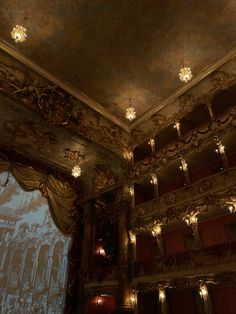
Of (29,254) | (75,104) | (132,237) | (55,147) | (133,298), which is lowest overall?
(133,298)

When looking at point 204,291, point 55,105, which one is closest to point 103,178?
point 55,105

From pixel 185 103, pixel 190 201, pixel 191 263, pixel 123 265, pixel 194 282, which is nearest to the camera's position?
pixel 194 282

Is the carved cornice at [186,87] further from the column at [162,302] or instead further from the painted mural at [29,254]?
the column at [162,302]

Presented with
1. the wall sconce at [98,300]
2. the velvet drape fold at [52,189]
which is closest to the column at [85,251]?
the velvet drape fold at [52,189]

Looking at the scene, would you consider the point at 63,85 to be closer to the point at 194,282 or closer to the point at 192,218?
the point at 192,218

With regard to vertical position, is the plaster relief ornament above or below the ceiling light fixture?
above

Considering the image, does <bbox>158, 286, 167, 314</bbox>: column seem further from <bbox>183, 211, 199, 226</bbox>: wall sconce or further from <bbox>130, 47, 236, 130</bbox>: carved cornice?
<bbox>130, 47, 236, 130</bbox>: carved cornice

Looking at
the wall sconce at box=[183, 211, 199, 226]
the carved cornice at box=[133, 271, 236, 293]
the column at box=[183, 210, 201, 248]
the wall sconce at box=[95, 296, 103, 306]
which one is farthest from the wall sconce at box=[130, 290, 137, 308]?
the wall sconce at box=[183, 211, 199, 226]

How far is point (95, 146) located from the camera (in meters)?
10.9

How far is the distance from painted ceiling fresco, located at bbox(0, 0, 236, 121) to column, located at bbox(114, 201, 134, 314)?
504cm

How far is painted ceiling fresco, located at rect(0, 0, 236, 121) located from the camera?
25.4ft

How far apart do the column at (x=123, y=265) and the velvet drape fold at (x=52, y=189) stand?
245 centimetres

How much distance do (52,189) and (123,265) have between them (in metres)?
4.55

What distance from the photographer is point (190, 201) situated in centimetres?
895
